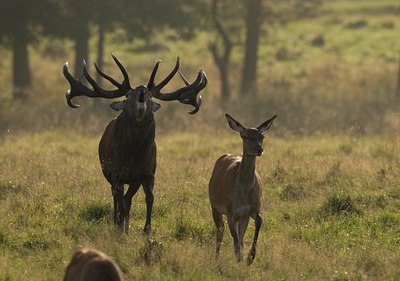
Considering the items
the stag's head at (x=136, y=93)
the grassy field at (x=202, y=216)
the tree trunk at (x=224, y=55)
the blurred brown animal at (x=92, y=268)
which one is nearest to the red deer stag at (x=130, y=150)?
the stag's head at (x=136, y=93)

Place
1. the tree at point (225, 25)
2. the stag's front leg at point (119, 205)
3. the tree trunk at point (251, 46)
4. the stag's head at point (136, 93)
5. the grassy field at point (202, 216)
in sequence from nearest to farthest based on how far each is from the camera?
the grassy field at point (202, 216), the stag's head at point (136, 93), the stag's front leg at point (119, 205), the tree trunk at point (251, 46), the tree at point (225, 25)

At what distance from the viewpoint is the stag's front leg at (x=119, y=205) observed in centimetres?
1295

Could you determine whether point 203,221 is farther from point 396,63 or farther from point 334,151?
point 396,63

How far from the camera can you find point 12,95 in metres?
34.7

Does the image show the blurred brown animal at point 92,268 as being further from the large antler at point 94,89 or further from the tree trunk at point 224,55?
the tree trunk at point 224,55

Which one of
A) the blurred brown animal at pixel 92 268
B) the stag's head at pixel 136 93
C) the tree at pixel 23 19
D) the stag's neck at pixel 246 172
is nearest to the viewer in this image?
the blurred brown animal at pixel 92 268

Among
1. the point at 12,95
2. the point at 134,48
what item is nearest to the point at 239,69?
the point at 134,48

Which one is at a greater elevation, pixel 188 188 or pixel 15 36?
pixel 15 36

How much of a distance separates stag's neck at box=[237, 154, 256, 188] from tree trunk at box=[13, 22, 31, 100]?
2211cm

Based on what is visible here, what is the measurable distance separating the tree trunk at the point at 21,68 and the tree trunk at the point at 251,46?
323 inches

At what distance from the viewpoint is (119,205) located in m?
13.1

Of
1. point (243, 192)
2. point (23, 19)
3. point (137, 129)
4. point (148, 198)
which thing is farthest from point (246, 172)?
point (23, 19)

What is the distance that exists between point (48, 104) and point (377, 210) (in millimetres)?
18640

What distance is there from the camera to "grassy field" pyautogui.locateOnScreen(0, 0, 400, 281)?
11.1 meters
